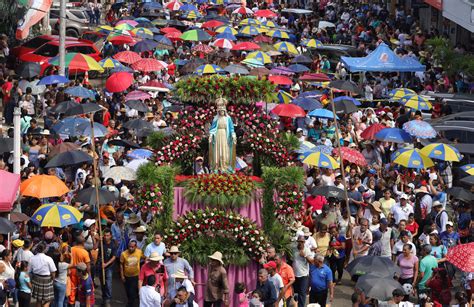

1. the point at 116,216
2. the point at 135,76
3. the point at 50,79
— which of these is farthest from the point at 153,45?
the point at 116,216

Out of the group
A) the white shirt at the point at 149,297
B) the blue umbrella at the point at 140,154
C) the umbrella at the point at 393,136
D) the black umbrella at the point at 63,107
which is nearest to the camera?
the white shirt at the point at 149,297

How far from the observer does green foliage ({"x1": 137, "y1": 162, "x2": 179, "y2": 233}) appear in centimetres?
2261

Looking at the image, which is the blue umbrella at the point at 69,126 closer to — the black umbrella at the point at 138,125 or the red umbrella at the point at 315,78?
the black umbrella at the point at 138,125

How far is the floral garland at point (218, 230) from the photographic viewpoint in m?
22.3

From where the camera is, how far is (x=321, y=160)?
26.5 metres

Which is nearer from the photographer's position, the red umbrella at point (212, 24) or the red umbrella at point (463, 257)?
the red umbrella at point (463, 257)

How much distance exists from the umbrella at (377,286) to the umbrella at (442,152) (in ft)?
27.5

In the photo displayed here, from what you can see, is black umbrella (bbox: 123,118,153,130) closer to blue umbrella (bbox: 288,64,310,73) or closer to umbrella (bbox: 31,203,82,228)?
umbrella (bbox: 31,203,82,228)

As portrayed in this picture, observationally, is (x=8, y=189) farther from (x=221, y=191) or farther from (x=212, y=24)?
(x=212, y=24)

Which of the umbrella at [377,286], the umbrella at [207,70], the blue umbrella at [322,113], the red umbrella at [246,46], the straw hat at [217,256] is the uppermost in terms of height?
the umbrella at [377,286]

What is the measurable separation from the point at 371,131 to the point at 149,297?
11407mm

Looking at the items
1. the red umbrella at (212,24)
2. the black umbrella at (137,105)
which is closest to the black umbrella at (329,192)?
the black umbrella at (137,105)

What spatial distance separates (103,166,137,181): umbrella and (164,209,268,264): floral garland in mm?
3349

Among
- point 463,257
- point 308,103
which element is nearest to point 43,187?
point 463,257
